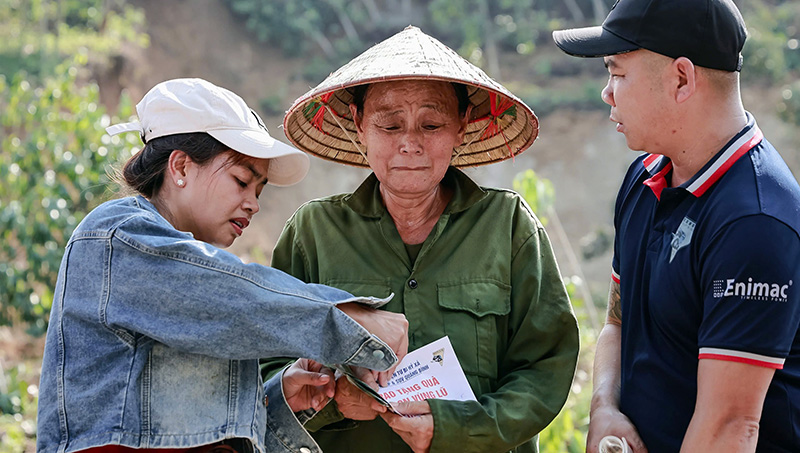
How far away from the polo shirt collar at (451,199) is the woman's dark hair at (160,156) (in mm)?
515

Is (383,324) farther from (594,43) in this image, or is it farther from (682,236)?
(594,43)

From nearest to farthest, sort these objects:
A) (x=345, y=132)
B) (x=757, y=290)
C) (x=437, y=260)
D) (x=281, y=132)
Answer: (x=757, y=290) < (x=437, y=260) < (x=345, y=132) < (x=281, y=132)

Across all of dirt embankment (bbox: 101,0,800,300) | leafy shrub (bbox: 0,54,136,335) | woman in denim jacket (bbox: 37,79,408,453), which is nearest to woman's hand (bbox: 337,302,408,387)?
woman in denim jacket (bbox: 37,79,408,453)

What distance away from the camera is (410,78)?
6.72 feet

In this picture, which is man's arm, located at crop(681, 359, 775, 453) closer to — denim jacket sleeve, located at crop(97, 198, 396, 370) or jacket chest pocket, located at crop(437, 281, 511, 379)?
jacket chest pocket, located at crop(437, 281, 511, 379)

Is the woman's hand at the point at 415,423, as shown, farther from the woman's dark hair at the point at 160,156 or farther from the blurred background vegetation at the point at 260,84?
the blurred background vegetation at the point at 260,84

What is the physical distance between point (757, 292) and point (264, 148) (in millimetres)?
1110

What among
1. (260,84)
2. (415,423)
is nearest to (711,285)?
(415,423)

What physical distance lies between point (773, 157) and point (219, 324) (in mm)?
1234

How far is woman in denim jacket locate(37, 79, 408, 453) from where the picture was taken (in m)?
1.58

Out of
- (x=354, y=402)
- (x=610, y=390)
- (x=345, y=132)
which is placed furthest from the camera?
(x=345, y=132)

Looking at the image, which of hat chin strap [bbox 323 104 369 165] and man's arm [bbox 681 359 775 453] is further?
hat chin strap [bbox 323 104 369 165]

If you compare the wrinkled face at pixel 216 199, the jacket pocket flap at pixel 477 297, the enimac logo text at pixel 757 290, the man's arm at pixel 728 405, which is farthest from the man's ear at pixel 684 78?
the wrinkled face at pixel 216 199

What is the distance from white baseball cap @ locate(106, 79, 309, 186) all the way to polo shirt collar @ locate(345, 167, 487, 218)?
42 cm
